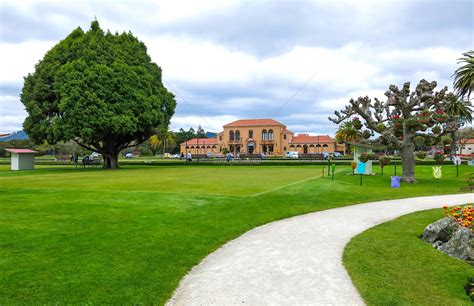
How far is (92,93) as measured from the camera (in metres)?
28.4

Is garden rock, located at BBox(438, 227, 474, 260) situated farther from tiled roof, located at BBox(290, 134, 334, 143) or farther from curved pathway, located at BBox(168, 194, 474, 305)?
tiled roof, located at BBox(290, 134, 334, 143)

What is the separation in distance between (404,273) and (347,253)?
1088 mm

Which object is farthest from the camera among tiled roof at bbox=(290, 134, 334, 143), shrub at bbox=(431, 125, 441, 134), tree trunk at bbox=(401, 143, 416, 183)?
tiled roof at bbox=(290, 134, 334, 143)

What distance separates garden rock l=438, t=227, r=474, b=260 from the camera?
5.92 meters

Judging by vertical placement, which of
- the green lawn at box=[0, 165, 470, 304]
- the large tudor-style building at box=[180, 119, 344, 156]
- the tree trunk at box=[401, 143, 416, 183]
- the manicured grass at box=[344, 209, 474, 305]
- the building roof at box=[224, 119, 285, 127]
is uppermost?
the building roof at box=[224, 119, 285, 127]

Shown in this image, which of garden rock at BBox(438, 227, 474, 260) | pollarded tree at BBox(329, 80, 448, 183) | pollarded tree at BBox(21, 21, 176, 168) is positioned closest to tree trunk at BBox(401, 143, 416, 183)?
pollarded tree at BBox(329, 80, 448, 183)

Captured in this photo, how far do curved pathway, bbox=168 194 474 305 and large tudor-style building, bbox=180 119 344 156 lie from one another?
Result: 76.0 metres

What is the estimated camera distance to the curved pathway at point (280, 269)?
4.25 m

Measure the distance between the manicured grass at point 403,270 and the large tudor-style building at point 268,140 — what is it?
76.8 metres

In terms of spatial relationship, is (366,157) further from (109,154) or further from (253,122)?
(253,122)

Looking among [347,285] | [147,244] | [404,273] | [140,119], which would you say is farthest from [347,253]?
[140,119]

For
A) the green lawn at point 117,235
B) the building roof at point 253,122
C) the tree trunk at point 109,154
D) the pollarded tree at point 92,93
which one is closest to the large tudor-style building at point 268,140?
the building roof at point 253,122

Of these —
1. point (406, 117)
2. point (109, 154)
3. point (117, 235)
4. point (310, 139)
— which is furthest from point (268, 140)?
point (117, 235)

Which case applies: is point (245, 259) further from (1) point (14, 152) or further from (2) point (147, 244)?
(1) point (14, 152)
